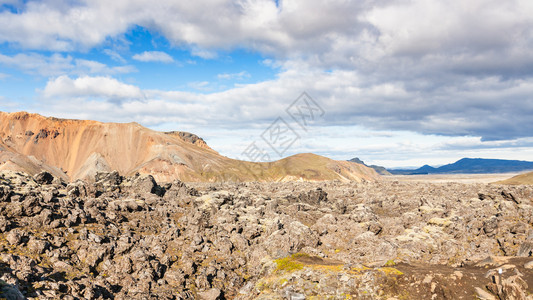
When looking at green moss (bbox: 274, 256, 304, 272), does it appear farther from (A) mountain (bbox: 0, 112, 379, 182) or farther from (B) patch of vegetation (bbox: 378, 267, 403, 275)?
(A) mountain (bbox: 0, 112, 379, 182)

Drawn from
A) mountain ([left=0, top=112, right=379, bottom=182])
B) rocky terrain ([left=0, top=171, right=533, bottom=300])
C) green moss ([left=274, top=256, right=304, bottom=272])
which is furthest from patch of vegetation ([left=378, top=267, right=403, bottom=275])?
mountain ([left=0, top=112, right=379, bottom=182])

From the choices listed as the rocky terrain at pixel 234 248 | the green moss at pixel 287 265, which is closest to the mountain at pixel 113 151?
the rocky terrain at pixel 234 248

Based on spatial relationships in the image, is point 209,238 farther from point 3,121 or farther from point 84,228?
point 3,121

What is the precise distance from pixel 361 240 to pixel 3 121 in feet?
739

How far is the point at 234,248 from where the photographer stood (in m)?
29.4

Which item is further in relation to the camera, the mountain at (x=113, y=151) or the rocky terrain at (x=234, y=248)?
the mountain at (x=113, y=151)

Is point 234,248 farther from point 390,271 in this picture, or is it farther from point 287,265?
point 390,271

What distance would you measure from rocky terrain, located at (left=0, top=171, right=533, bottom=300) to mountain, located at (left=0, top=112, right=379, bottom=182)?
412 ft

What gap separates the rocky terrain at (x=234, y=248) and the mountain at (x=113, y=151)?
12550 cm

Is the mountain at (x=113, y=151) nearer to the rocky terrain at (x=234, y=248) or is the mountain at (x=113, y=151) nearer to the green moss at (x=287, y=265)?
the rocky terrain at (x=234, y=248)

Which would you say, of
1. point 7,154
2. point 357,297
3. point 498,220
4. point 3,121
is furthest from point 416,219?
point 3,121

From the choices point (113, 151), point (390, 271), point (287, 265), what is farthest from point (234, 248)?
point (113, 151)

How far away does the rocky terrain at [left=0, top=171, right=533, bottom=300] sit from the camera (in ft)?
62.6

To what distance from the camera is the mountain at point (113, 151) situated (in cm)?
16600
